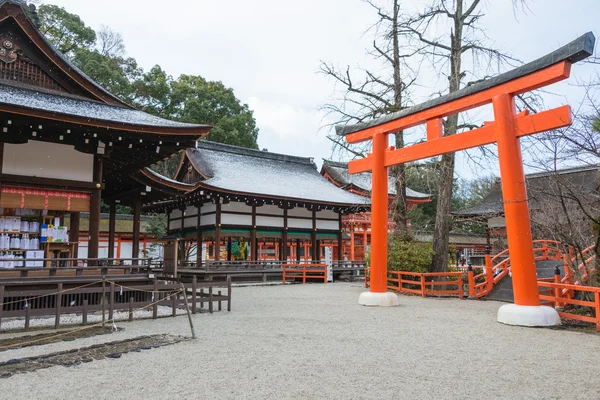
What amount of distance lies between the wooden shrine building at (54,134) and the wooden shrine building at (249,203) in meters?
7.83

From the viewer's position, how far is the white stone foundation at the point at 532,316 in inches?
277

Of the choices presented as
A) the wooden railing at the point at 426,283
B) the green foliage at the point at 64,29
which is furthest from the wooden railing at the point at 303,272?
the green foliage at the point at 64,29

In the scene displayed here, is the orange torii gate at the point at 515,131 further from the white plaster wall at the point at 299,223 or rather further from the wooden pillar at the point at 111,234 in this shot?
the white plaster wall at the point at 299,223

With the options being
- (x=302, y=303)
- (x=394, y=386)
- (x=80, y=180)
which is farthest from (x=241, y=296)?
(x=394, y=386)

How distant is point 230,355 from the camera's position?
5242 millimetres

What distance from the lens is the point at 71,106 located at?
9.38 m

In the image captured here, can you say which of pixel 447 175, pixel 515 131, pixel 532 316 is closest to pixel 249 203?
pixel 447 175

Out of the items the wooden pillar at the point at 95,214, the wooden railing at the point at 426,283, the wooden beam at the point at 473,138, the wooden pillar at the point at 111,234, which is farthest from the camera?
the wooden pillar at the point at 111,234

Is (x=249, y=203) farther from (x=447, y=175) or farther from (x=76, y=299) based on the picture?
(x=76, y=299)

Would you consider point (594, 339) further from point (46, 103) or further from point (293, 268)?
point (293, 268)

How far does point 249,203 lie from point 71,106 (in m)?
11.2

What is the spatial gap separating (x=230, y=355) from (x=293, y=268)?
14.1m

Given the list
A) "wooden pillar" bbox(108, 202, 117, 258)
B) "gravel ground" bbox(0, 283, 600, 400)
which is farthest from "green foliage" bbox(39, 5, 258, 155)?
"gravel ground" bbox(0, 283, 600, 400)

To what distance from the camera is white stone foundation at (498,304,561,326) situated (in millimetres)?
7035
